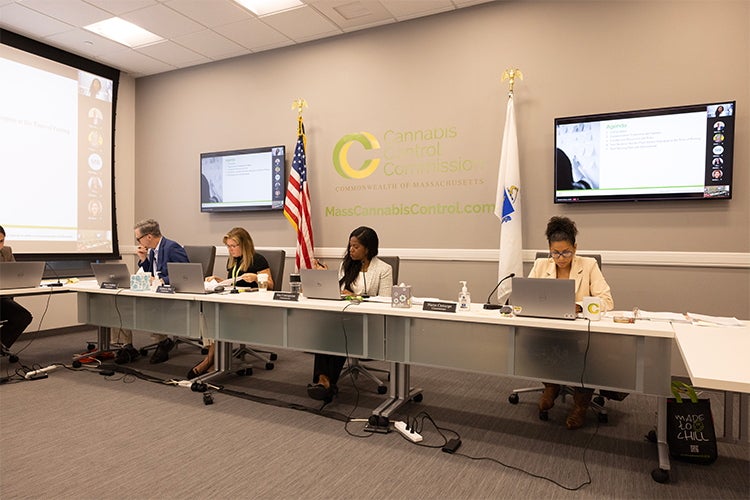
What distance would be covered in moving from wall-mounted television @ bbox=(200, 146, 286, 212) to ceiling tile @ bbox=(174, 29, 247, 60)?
3.58ft

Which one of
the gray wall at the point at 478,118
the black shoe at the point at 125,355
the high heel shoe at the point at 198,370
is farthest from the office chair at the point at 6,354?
the gray wall at the point at 478,118

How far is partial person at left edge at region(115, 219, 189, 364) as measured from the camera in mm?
3836

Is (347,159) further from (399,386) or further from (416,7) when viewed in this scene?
(399,386)

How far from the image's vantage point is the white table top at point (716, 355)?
51.1 inches

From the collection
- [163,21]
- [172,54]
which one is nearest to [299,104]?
[163,21]

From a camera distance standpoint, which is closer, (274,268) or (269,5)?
(274,268)

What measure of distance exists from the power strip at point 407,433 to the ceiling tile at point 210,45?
422cm

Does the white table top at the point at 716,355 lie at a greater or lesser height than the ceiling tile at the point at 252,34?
lesser

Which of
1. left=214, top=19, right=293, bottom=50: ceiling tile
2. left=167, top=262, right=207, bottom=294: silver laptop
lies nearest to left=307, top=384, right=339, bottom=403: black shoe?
left=167, top=262, right=207, bottom=294: silver laptop

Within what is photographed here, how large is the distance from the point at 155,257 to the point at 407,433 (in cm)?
265

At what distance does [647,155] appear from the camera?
11.4ft

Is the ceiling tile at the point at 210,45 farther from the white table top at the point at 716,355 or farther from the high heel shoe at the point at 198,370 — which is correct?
the white table top at the point at 716,355

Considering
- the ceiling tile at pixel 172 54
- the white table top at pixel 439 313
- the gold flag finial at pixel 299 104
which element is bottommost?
the white table top at pixel 439 313

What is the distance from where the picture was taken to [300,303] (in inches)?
108
